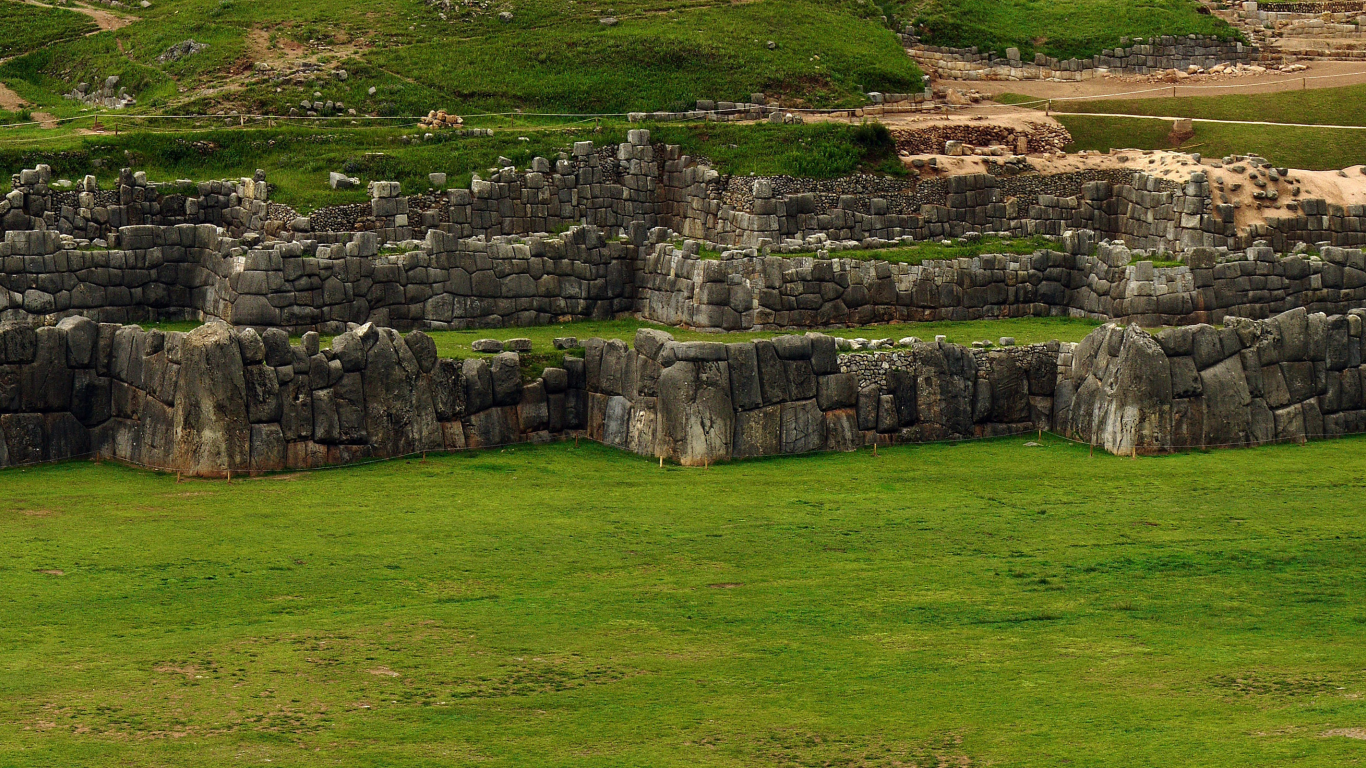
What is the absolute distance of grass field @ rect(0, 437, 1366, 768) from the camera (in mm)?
17469

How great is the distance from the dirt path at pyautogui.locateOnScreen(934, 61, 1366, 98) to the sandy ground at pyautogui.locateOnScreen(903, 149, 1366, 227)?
8.28 meters

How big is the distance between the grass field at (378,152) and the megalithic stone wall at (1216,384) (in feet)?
48.9

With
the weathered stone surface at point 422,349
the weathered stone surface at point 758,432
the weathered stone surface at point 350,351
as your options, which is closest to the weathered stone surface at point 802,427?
the weathered stone surface at point 758,432

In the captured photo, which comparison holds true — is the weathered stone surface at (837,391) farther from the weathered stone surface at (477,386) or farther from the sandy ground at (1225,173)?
the sandy ground at (1225,173)

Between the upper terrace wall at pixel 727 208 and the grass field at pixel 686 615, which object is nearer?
the grass field at pixel 686 615

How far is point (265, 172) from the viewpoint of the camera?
43.6 meters

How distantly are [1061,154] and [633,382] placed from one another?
73.1 feet

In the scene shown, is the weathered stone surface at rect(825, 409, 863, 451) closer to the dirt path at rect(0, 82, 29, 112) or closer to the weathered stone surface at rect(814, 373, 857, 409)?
the weathered stone surface at rect(814, 373, 857, 409)

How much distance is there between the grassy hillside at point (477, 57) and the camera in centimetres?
5078

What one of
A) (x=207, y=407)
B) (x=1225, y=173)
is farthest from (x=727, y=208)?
(x=207, y=407)

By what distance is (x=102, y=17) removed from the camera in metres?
58.4

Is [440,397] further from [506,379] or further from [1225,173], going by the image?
[1225,173]

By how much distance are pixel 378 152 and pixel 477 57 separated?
9.60 meters

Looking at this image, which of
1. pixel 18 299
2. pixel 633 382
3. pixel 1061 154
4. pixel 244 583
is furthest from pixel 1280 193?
pixel 244 583
